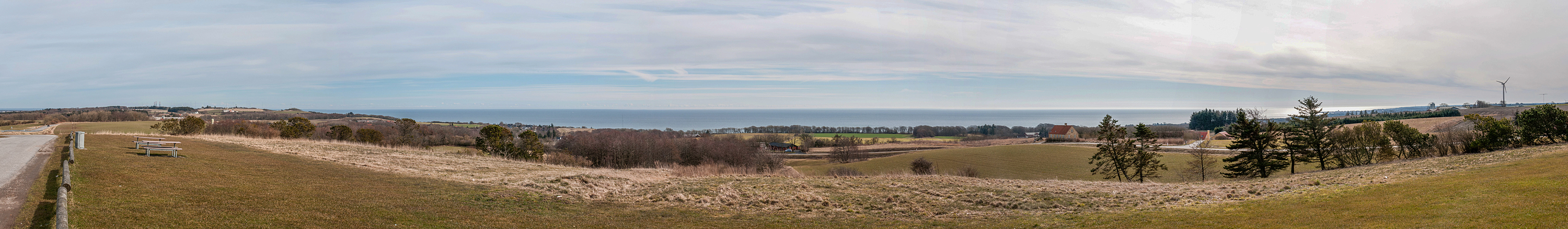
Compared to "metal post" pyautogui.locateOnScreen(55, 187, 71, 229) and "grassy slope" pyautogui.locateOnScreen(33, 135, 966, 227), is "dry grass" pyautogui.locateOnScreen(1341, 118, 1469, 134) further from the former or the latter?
"metal post" pyautogui.locateOnScreen(55, 187, 71, 229)

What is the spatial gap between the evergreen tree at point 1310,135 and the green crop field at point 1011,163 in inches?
167

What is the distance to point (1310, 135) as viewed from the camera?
110 feet

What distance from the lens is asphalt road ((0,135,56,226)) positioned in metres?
7.07

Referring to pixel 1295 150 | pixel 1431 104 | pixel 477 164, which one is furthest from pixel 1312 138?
pixel 1431 104

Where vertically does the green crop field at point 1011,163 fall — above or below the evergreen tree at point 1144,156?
below

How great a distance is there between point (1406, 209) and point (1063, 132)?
84.2 metres

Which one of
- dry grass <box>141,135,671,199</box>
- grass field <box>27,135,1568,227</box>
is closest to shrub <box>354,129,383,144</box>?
dry grass <box>141,135,671,199</box>

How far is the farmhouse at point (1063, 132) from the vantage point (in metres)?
84.8

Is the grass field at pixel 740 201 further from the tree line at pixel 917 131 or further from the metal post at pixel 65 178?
the tree line at pixel 917 131

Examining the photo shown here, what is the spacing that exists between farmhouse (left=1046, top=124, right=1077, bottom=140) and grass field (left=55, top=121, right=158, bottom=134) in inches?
3555

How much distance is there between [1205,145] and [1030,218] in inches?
2259

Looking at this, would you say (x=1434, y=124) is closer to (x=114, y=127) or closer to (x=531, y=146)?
(x=531, y=146)

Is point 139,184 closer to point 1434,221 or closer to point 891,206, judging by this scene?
point 891,206

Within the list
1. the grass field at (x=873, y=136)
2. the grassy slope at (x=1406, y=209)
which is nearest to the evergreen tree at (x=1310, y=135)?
the grassy slope at (x=1406, y=209)
